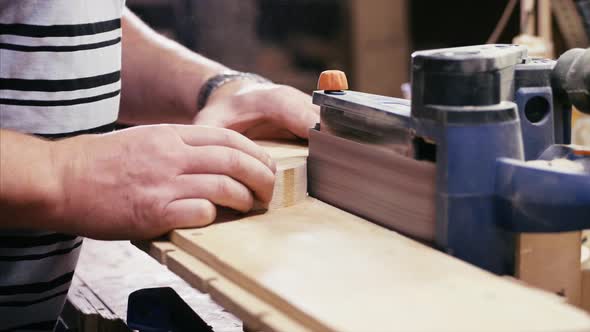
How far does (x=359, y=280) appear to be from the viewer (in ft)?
2.91

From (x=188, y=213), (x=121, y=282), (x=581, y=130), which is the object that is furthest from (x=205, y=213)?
(x=581, y=130)

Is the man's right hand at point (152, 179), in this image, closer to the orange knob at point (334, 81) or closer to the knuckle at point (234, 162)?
the knuckle at point (234, 162)

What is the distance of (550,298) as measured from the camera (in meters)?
0.83

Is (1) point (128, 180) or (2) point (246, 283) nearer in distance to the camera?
(2) point (246, 283)

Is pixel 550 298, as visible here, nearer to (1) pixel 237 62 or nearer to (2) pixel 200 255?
(2) pixel 200 255

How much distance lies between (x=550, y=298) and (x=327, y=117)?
52 cm

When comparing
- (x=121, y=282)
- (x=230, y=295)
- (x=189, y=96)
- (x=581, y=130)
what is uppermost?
(x=189, y=96)

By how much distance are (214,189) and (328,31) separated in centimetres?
366

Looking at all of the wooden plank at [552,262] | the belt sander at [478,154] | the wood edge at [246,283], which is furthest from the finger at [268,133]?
the wooden plank at [552,262]

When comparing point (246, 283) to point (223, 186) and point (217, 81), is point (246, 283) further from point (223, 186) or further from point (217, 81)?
point (217, 81)

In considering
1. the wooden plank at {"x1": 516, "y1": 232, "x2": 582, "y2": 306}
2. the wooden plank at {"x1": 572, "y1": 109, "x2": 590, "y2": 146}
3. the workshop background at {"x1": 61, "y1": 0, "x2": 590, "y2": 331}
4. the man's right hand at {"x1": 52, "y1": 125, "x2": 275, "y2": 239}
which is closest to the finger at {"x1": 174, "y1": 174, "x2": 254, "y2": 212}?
the man's right hand at {"x1": 52, "y1": 125, "x2": 275, "y2": 239}

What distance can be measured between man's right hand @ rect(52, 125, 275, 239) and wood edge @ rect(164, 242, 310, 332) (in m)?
0.06

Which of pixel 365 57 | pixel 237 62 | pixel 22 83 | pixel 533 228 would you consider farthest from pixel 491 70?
pixel 365 57

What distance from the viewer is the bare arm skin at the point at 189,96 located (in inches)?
58.8
